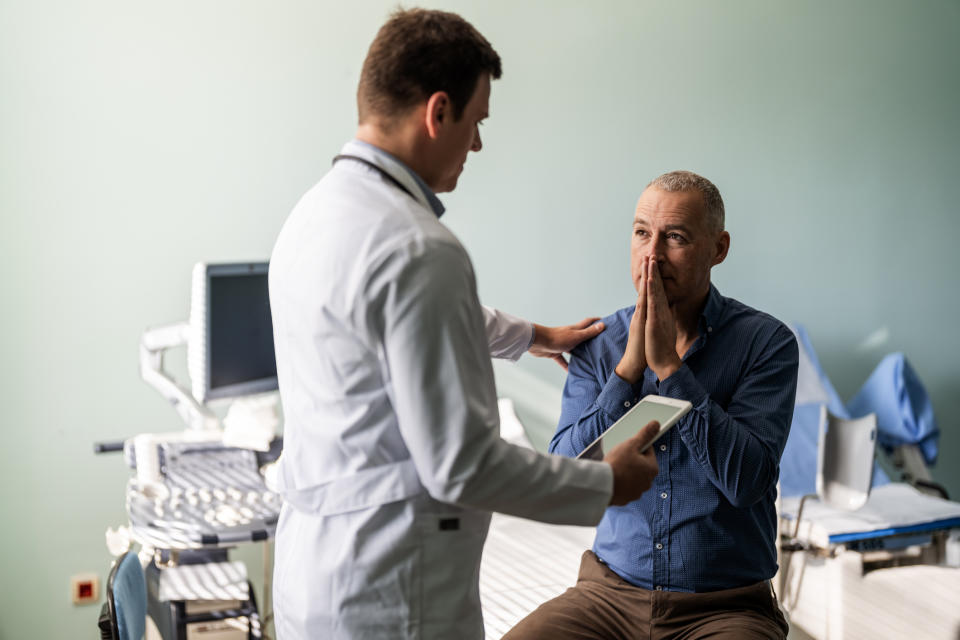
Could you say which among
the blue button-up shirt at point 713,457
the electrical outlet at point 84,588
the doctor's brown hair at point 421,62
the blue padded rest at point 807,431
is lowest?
the electrical outlet at point 84,588

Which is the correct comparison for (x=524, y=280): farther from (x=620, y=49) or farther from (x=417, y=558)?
(x=417, y=558)

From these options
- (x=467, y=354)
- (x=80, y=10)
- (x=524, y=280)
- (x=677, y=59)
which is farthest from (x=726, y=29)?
(x=467, y=354)

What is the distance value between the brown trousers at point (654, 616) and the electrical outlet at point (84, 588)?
1814mm

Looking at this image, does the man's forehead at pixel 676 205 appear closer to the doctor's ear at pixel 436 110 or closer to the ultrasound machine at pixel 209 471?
the doctor's ear at pixel 436 110

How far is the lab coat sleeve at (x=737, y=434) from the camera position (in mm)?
1640

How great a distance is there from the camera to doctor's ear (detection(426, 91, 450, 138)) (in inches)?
48.3

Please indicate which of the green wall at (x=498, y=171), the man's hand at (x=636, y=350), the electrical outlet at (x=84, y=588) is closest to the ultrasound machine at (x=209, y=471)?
the green wall at (x=498, y=171)

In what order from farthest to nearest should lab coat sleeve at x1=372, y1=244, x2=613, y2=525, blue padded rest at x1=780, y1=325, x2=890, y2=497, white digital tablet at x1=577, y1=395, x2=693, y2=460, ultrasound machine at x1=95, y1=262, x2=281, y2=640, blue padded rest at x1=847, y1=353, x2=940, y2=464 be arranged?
blue padded rest at x1=847, y1=353, x2=940, y2=464, blue padded rest at x1=780, y1=325, x2=890, y2=497, ultrasound machine at x1=95, y1=262, x2=281, y2=640, white digital tablet at x1=577, y1=395, x2=693, y2=460, lab coat sleeve at x1=372, y1=244, x2=613, y2=525

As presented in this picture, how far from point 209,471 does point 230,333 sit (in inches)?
15.6

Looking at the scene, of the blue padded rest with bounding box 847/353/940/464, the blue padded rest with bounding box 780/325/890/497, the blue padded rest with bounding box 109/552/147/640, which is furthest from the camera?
the blue padded rest with bounding box 847/353/940/464

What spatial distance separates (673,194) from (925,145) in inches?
109

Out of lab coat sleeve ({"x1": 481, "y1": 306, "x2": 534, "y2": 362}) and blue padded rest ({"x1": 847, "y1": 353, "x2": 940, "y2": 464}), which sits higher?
lab coat sleeve ({"x1": 481, "y1": 306, "x2": 534, "y2": 362})

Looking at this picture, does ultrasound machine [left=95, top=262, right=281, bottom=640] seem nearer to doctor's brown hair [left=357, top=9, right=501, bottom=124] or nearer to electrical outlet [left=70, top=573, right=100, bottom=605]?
electrical outlet [left=70, top=573, right=100, bottom=605]

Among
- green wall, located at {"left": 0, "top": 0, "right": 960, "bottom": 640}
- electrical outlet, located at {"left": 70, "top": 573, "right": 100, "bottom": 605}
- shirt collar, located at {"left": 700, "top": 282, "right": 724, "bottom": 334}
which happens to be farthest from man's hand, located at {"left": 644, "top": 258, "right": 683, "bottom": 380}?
electrical outlet, located at {"left": 70, "top": 573, "right": 100, "bottom": 605}
